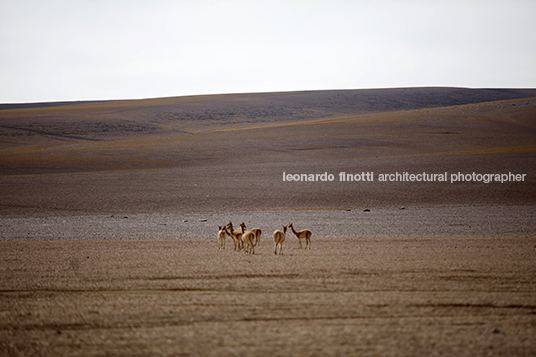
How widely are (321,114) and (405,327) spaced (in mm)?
84925

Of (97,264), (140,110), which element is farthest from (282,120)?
(97,264)

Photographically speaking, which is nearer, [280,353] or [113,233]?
[280,353]

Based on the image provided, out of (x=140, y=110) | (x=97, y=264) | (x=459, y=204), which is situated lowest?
(x=459, y=204)

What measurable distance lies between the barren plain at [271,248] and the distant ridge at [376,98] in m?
43.9

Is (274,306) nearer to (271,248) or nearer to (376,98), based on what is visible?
(271,248)

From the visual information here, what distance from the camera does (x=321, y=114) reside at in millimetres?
87875

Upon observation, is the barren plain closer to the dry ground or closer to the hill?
the dry ground

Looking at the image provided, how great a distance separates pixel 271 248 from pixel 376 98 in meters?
98.4

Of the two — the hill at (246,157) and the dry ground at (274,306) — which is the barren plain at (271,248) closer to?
the dry ground at (274,306)

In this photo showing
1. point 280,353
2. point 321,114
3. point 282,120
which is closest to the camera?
point 280,353

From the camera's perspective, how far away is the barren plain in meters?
4.52

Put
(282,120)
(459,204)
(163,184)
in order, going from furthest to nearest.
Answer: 1. (282,120)
2. (163,184)
3. (459,204)

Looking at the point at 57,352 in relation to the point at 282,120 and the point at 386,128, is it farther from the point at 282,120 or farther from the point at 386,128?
the point at 282,120

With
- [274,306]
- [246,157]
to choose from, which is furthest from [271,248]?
[246,157]
